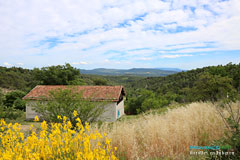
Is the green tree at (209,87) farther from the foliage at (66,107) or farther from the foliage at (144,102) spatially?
the foliage at (66,107)

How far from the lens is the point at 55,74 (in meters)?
31.0

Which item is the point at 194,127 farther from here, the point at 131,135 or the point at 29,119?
the point at 29,119

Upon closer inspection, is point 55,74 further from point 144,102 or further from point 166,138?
point 166,138

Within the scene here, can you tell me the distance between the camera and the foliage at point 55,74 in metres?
31.1

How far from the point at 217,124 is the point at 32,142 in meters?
4.24

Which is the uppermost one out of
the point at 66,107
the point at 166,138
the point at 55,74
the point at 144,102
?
the point at 55,74

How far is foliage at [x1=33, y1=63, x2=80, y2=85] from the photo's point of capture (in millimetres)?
31141

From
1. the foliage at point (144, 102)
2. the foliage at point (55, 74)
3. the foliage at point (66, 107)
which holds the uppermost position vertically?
the foliage at point (55, 74)

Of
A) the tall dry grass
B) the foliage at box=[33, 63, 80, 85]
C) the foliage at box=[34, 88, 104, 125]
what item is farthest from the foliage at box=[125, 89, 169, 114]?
the tall dry grass

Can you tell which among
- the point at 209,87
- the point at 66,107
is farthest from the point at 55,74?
the point at 66,107

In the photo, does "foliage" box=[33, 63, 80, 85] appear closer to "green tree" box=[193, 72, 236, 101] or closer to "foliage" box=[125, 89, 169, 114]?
"foliage" box=[125, 89, 169, 114]

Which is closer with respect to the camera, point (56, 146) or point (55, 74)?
point (56, 146)

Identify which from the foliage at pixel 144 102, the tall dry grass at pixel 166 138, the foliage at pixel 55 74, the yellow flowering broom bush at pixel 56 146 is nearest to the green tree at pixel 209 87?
the foliage at pixel 144 102

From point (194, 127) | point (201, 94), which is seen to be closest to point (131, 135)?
point (194, 127)
